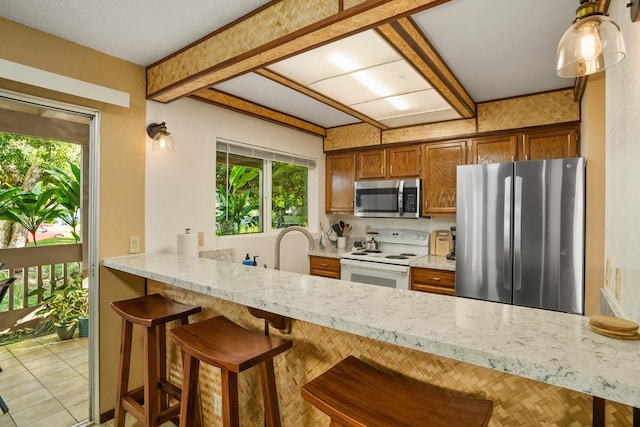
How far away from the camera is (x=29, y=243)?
2197 millimetres

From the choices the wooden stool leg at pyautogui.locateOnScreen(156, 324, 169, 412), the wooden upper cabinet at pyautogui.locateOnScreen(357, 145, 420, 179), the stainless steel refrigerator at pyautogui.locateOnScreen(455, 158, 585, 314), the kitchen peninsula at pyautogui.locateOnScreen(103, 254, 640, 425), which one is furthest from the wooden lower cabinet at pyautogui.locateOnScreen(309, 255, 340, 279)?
the kitchen peninsula at pyautogui.locateOnScreen(103, 254, 640, 425)

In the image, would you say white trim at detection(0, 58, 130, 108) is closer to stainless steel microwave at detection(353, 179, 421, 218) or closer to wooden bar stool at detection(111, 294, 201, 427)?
wooden bar stool at detection(111, 294, 201, 427)

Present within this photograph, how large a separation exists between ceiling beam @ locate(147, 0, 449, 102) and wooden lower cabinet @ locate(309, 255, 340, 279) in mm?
2250

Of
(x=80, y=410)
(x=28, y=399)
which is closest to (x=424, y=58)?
(x=80, y=410)

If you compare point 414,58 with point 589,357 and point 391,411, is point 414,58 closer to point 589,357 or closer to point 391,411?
point 589,357

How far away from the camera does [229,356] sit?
121 cm

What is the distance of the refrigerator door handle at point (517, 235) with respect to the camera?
7.80ft

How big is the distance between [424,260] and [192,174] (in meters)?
2.30

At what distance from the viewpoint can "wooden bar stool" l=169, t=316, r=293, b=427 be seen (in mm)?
1207

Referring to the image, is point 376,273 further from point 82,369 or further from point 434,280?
point 82,369

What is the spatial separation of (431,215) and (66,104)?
10.4 ft

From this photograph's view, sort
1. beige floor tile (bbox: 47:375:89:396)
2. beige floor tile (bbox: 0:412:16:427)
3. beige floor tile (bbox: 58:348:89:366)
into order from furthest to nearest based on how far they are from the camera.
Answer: beige floor tile (bbox: 58:348:89:366) < beige floor tile (bbox: 47:375:89:396) < beige floor tile (bbox: 0:412:16:427)

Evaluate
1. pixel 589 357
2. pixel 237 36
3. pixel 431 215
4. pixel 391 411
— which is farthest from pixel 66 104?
pixel 431 215

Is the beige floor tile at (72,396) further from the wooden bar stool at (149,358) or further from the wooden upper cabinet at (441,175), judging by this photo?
the wooden upper cabinet at (441,175)
